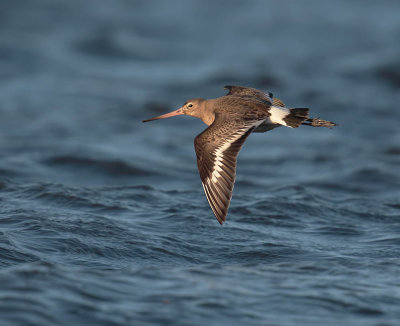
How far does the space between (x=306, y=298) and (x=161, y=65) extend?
33.9 feet

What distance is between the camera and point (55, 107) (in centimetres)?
1295

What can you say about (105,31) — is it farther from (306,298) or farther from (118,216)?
(306,298)

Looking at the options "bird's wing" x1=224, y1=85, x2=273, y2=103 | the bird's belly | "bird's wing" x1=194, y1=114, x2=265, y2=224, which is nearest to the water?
"bird's wing" x1=194, y1=114, x2=265, y2=224

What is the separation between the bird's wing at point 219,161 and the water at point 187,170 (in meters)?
0.58

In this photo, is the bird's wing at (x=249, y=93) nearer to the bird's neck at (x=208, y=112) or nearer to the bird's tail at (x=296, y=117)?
the bird's neck at (x=208, y=112)

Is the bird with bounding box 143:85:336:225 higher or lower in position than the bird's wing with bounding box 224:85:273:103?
lower

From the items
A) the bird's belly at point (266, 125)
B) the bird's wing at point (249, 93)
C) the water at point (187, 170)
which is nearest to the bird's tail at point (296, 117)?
the bird's belly at point (266, 125)

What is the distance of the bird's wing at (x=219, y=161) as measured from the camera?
625 cm

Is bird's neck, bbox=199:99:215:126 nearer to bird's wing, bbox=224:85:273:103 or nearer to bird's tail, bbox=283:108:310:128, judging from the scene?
bird's wing, bbox=224:85:273:103

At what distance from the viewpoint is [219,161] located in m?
6.34

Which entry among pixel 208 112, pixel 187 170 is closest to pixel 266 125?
pixel 208 112

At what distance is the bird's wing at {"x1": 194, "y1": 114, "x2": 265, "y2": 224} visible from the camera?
625cm

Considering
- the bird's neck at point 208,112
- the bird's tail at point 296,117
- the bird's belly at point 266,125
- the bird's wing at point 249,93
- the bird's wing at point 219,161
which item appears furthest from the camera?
the bird's wing at point 249,93

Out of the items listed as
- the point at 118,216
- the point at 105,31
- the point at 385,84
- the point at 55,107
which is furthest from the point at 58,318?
the point at 105,31
